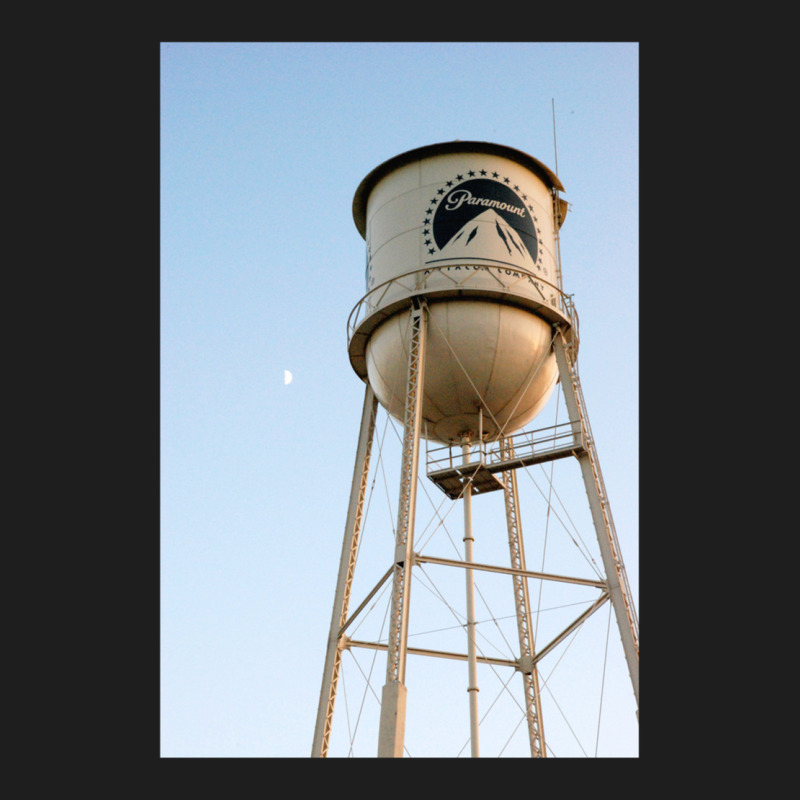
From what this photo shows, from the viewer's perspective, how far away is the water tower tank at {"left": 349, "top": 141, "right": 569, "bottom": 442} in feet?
52.6

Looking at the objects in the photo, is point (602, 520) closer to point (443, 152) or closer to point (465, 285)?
point (465, 285)

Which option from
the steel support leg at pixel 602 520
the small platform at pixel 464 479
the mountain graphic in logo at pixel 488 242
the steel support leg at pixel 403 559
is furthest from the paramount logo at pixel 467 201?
the small platform at pixel 464 479

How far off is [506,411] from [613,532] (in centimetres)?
273

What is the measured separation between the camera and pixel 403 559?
47.4 feet

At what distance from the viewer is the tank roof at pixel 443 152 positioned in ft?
55.7

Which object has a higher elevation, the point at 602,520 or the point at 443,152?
the point at 443,152

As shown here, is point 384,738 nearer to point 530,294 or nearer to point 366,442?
point 366,442

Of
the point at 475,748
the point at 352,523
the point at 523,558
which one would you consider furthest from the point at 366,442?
the point at 475,748

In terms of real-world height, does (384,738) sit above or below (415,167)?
below

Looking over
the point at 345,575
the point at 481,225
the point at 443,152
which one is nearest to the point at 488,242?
the point at 481,225

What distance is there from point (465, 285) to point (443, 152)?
2.56 m

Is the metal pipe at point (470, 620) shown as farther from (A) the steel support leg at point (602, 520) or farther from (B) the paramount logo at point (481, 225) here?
(B) the paramount logo at point (481, 225)

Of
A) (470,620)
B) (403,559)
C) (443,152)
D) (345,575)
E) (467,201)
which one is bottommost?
(470,620)

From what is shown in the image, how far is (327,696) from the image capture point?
15.7 metres
